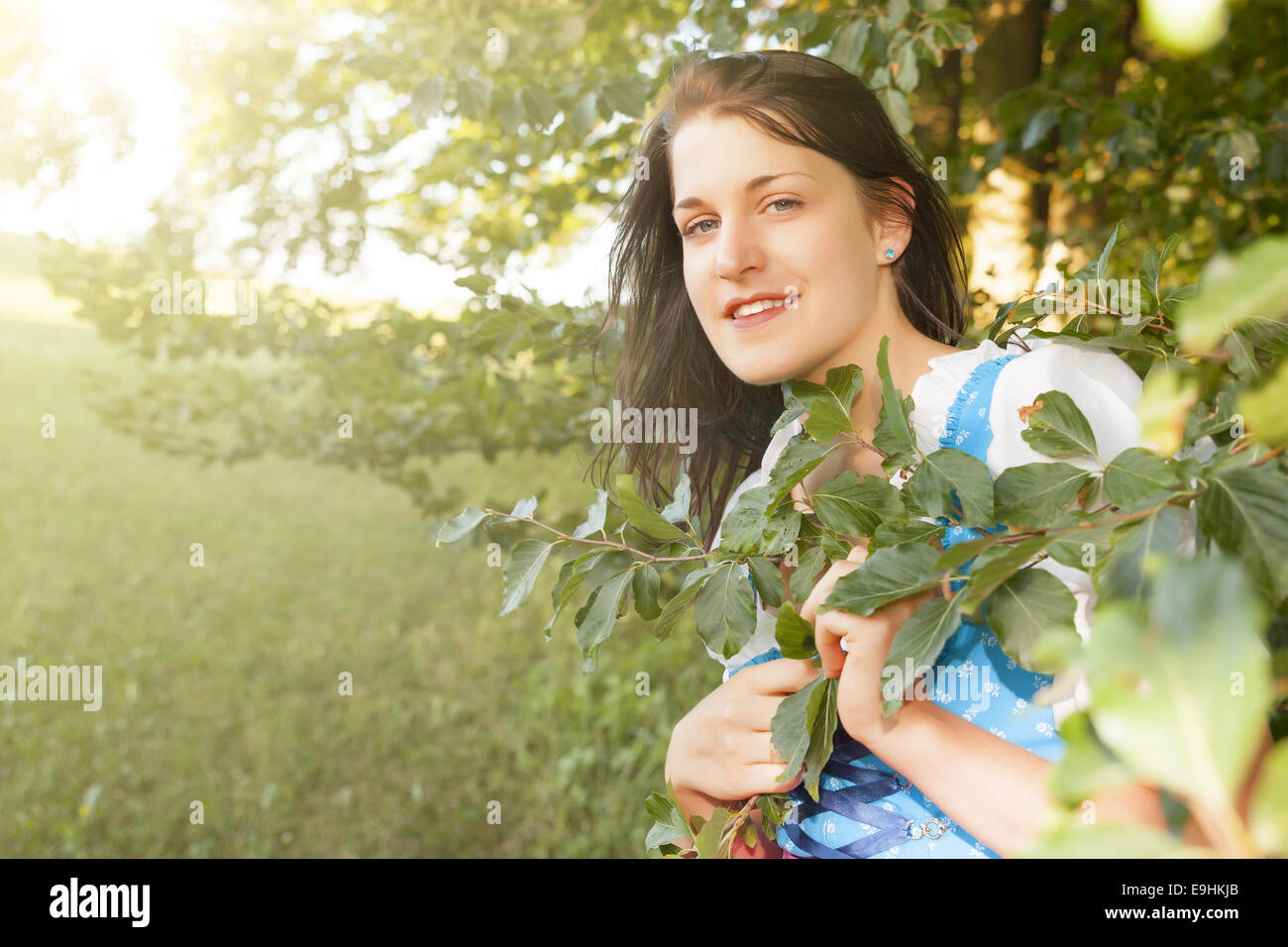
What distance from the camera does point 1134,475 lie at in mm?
733

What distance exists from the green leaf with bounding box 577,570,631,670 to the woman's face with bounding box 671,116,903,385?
1.29 feet

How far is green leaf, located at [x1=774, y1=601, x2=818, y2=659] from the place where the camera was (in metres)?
0.97

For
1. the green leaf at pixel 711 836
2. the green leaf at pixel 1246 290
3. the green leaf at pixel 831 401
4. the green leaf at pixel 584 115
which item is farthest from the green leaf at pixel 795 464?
the green leaf at pixel 584 115

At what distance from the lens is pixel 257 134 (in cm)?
432

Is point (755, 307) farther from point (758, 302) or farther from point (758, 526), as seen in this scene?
point (758, 526)

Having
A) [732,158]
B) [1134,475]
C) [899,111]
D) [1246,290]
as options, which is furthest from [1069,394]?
[899,111]

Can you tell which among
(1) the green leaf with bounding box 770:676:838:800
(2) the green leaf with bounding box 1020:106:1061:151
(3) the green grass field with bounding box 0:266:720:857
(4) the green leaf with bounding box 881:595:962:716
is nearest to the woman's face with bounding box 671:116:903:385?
(1) the green leaf with bounding box 770:676:838:800

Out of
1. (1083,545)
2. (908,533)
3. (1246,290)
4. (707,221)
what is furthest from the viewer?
(707,221)

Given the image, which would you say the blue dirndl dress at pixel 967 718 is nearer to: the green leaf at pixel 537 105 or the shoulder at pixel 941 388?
the shoulder at pixel 941 388

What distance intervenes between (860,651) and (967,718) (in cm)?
26

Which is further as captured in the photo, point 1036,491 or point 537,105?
point 537,105

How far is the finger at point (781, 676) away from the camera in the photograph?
3.75 ft

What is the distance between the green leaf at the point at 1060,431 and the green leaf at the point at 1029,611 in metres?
0.14

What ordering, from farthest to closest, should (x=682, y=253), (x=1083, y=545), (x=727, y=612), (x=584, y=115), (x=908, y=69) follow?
(x=584, y=115), (x=908, y=69), (x=682, y=253), (x=727, y=612), (x=1083, y=545)
